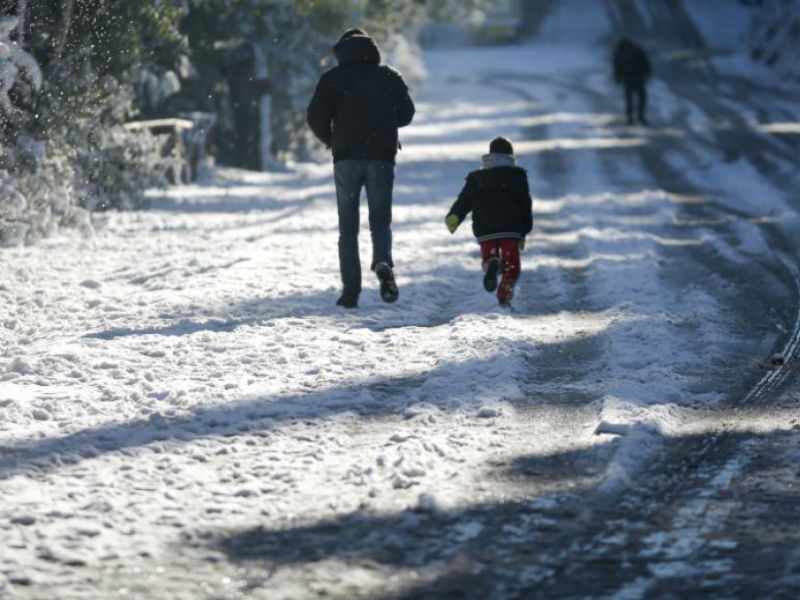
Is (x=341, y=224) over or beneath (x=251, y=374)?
over

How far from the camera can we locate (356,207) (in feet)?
33.3

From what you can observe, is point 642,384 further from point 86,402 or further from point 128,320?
point 128,320

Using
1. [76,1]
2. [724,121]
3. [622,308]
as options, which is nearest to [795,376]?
[622,308]

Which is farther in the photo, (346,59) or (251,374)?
(346,59)

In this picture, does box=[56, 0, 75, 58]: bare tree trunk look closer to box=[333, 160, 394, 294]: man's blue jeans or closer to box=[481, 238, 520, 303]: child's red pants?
box=[333, 160, 394, 294]: man's blue jeans

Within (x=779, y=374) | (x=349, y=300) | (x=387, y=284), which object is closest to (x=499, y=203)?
(x=387, y=284)

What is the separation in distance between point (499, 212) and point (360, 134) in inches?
45.0

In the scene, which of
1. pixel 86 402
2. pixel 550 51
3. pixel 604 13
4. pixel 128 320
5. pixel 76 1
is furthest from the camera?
pixel 604 13

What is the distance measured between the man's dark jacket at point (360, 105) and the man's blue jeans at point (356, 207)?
0.08 m

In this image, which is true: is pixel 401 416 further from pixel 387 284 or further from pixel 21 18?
pixel 21 18

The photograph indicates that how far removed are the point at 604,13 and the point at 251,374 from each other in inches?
2319

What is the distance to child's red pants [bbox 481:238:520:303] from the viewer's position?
9969 millimetres

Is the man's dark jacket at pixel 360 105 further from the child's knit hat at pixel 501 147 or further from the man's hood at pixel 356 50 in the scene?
the child's knit hat at pixel 501 147

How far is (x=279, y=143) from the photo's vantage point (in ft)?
75.2
